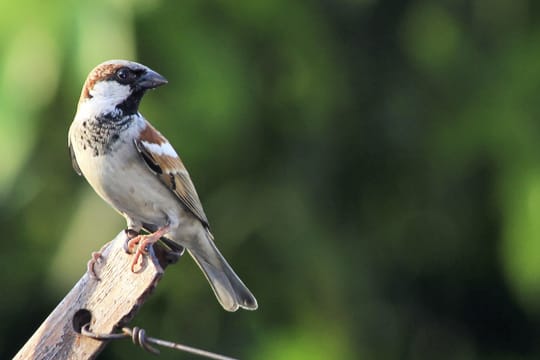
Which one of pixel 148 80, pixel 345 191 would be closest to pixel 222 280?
pixel 148 80

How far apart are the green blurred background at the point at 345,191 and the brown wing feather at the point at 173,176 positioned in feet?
5.04

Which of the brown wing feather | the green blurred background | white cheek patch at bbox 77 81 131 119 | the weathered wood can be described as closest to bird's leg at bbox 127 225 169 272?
the weathered wood

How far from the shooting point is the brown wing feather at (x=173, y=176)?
139 inches

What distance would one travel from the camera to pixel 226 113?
16.9 feet

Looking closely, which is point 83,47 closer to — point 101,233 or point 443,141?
point 101,233

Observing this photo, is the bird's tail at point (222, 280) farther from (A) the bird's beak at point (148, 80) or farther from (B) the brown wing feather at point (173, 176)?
(A) the bird's beak at point (148, 80)

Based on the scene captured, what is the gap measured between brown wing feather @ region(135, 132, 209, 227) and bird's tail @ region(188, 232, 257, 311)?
0.09 m

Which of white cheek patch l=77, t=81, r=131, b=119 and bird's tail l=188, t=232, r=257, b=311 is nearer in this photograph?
bird's tail l=188, t=232, r=257, b=311

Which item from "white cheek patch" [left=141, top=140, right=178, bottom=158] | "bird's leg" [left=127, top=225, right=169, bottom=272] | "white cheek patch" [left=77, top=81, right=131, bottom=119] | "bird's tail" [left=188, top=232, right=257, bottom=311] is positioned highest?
"white cheek patch" [left=77, top=81, right=131, bottom=119]

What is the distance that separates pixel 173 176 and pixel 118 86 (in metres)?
0.32

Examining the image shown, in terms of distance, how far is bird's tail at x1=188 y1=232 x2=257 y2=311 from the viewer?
11.0 ft

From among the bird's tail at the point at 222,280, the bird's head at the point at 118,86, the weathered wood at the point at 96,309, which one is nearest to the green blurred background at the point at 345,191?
the bird's head at the point at 118,86

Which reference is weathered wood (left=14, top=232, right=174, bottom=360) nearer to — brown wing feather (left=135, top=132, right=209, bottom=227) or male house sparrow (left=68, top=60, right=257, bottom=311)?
male house sparrow (left=68, top=60, right=257, bottom=311)

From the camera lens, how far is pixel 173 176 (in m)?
3.60
